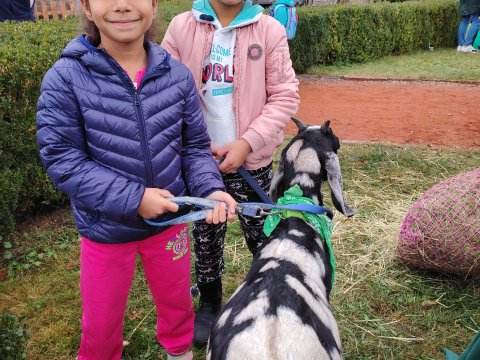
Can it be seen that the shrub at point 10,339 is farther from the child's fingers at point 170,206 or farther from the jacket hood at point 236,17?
the jacket hood at point 236,17

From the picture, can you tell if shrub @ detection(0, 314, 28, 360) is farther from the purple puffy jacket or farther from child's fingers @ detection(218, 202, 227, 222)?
child's fingers @ detection(218, 202, 227, 222)

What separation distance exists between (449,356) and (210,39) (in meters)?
2.26

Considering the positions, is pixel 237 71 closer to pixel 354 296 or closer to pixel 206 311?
pixel 206 311

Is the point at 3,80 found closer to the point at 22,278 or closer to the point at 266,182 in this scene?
the point at 22,278

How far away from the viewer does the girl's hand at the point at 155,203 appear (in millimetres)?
2172

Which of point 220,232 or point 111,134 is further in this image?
point 220,232

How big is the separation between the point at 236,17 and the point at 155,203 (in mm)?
1325

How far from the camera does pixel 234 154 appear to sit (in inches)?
111

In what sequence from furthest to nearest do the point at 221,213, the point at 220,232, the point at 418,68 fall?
the point at 418,68 → the point at 220,232 → the point at 221,213

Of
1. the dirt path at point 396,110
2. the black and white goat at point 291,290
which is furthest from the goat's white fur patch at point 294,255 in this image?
the dirt path at point 396,110

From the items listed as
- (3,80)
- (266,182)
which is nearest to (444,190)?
(266,182)

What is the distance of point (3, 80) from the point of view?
4.27 m

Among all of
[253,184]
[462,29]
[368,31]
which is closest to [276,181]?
[253,184]

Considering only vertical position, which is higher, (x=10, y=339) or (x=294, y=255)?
(x=294, y=255)
